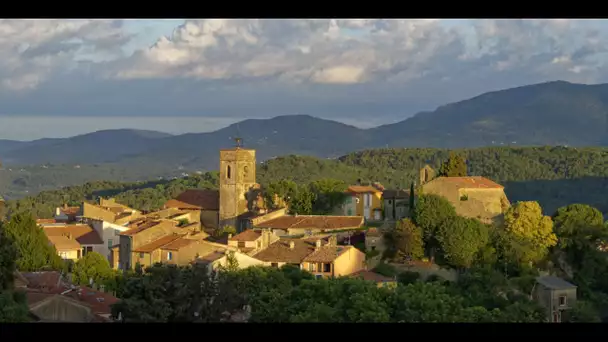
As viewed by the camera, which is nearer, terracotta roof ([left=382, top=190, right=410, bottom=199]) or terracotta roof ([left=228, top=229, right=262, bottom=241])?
terracotta roof ([left=228, top=229, right=262, bottom=241])

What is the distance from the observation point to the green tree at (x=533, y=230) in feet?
64.2

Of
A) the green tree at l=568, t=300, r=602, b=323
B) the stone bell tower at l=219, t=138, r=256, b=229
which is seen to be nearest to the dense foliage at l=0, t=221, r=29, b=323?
the green tree at l=568, t=300, r=602, b=323

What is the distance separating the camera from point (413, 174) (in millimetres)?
49312

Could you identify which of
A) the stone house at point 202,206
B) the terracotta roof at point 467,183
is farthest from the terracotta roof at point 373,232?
the stone house at point 202,206

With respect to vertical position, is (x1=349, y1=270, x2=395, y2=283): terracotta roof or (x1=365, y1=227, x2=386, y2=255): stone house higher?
(x1=365, y1=227, x2=386, y2=255): stone house

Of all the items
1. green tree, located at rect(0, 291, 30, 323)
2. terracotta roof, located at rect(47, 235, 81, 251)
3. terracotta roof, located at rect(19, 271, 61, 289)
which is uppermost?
green tree, located at rect(0, 291, 30, 323)

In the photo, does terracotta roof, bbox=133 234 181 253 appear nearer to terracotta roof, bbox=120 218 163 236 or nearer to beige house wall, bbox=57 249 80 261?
terracotta roof, bbox=120 218 163 236

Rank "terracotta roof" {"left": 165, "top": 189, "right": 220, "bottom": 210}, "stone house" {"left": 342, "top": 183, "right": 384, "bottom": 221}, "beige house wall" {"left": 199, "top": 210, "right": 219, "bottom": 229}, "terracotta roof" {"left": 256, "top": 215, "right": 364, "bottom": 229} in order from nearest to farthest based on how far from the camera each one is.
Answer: "terracotta roof" {"left": 256, "top": 215, "right": 364, "bottom": 229}, "stone house" {"left": 342, "top": 183, "right": 384, "bottom": 221}, "beige house wall" {"left": 199, "top": 210, "right": 219, "bottom": 229}, "terracotta roof" {"left": 165, "top": 189, "right": 220, "bottom": 210}

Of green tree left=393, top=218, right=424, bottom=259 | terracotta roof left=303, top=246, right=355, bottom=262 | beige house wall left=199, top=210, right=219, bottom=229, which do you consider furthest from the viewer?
beige house wall left=199, top=210, right=219, bottom=229

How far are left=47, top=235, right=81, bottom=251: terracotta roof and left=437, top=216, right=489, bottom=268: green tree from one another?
948 cm

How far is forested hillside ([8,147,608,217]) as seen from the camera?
42.3 m

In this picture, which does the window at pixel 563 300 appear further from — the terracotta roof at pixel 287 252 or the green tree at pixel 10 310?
the green tree at pixel 10 310

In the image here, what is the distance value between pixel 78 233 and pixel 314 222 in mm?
6644
